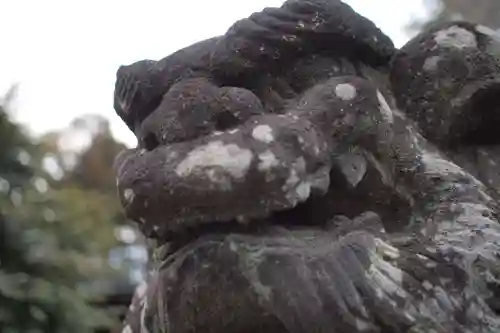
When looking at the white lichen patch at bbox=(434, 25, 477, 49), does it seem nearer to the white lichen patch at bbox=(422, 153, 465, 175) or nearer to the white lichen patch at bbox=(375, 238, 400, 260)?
the white lichen patch at bbox=(422, 153, 465, 175)

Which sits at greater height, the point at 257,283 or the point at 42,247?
the point at 257,283

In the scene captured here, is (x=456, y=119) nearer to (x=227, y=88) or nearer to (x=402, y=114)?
(x=402, y=114)

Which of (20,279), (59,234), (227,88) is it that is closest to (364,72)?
(227,88)

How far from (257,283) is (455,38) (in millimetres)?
387

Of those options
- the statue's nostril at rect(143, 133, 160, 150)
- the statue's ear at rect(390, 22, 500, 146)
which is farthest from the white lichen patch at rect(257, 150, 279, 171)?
the statue's ear at rect(390, 22, 500, 146)

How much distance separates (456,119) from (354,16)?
17 centimetres

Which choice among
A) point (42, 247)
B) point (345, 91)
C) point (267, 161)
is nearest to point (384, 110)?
point (345, 91)

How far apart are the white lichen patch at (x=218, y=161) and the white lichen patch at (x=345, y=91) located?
0.12m

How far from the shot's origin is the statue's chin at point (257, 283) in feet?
2.32

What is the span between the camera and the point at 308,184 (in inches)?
29.5

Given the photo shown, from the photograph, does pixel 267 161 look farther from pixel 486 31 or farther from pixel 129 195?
pixel 486 31

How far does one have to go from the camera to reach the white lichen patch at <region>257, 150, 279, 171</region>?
731mm

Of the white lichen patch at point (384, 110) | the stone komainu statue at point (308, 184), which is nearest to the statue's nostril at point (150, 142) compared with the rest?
the stone komainu statue at point (308, 184)

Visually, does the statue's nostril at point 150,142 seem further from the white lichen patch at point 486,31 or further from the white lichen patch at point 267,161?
the white lichen patch at point 486,31
